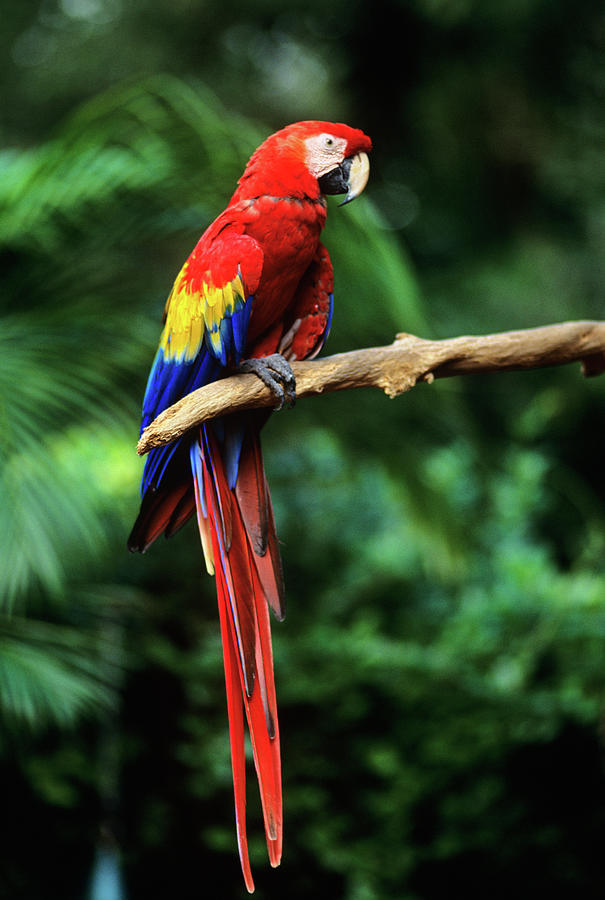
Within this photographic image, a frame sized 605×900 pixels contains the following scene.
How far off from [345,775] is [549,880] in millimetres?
395

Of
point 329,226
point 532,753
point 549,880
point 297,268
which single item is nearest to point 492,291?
point 532,753

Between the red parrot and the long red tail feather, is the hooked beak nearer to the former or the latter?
the red parrot

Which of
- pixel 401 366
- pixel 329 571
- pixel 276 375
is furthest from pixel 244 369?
pixel 329 571

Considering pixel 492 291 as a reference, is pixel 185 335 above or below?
below

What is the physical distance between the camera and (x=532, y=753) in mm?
1403

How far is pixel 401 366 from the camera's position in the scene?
49 cm

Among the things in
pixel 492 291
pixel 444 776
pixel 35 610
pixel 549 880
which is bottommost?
pixel 549 880

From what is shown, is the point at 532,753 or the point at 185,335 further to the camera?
the point at 532,753

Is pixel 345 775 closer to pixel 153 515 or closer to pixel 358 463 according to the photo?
pixel 358 463

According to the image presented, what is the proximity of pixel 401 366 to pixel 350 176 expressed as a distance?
0.47 feet

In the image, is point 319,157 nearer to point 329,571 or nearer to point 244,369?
point 244,369

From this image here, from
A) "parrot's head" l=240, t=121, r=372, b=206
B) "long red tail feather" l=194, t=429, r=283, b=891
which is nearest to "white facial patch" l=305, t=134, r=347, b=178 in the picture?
"parrot's head" l=240, t=121, r=372, b=206

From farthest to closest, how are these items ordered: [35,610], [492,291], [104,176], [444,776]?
[492,291]
[444,776]
[35,610]
[104,176]

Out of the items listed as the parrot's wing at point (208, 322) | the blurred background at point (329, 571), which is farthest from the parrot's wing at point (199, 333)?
the blurred background at point (329, 571)
